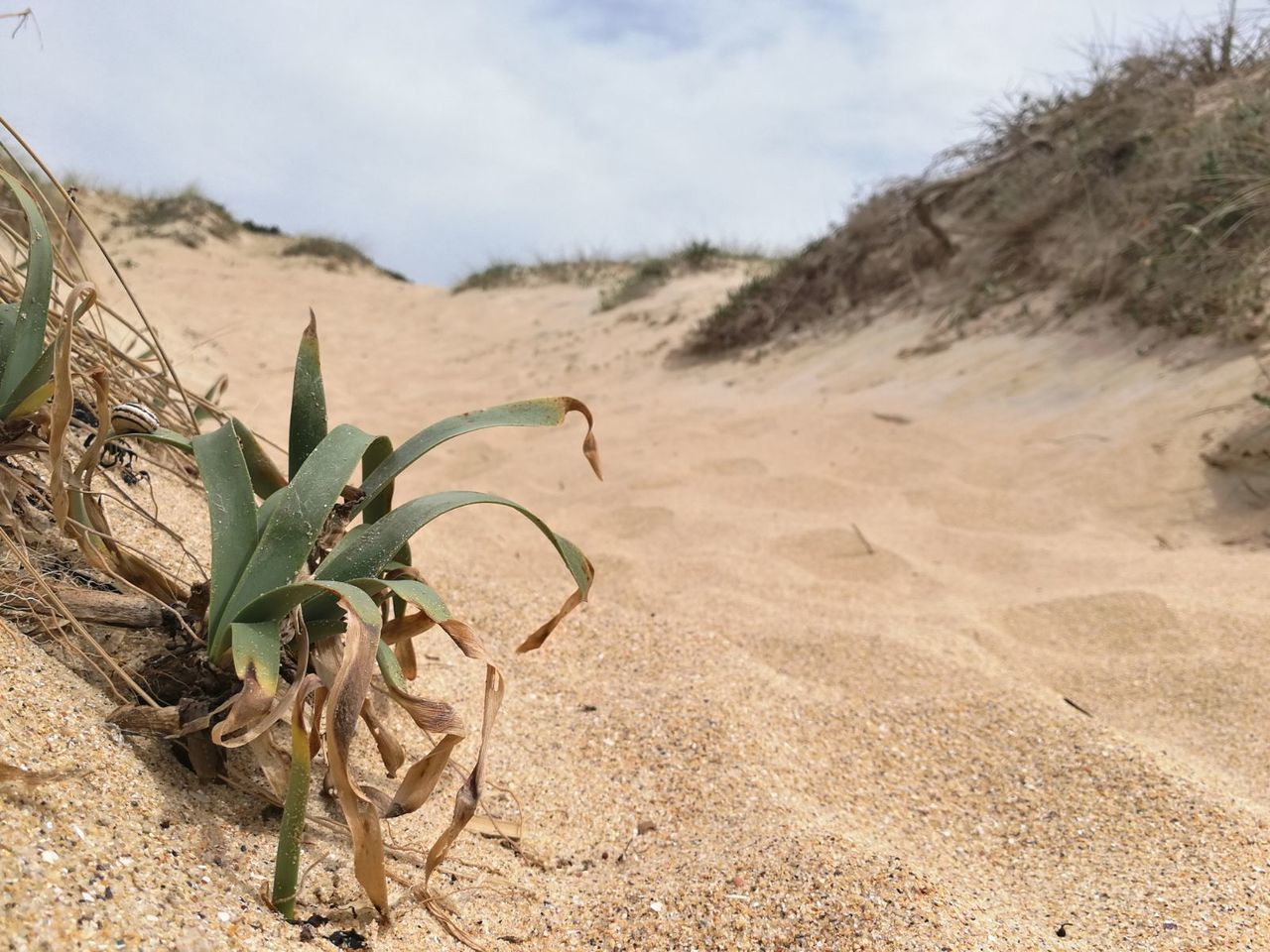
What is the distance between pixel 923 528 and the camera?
316 centimetres

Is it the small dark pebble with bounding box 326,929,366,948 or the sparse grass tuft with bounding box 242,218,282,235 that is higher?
the sparse grass tuft with bounding box 242,218,282,235

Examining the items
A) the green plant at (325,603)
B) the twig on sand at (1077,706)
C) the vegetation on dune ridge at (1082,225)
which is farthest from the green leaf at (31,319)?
the vegetation on dune ridge at (1082,225)

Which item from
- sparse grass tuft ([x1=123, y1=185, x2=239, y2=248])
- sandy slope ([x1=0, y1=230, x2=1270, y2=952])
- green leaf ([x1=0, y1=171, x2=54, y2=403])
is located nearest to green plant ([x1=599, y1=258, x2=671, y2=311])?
sandy slope ([x1=0, y1=230, x2=1270, y2=952])

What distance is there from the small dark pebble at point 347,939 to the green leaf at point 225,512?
0.34 metres

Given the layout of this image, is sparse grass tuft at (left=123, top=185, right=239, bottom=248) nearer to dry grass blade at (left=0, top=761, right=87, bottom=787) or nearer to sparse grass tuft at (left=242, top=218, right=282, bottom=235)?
sparse grass tuft at (left=242, top=218, right=282, bottom=235)

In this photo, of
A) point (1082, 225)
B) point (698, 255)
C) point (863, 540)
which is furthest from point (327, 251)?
point (863, 540)

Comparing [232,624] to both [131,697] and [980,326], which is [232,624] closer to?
[131,697]

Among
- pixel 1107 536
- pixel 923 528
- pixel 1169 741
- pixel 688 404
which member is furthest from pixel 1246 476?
pixel 688 404

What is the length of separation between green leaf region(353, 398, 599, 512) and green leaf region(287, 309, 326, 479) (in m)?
0.10

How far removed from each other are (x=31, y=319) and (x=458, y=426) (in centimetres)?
54

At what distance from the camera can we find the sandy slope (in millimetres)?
1085

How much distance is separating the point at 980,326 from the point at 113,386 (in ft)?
14.7

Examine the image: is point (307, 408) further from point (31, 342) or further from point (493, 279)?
point (493, 279)

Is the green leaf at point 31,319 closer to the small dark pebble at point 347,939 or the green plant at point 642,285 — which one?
the small dark pebble at point 347,939
